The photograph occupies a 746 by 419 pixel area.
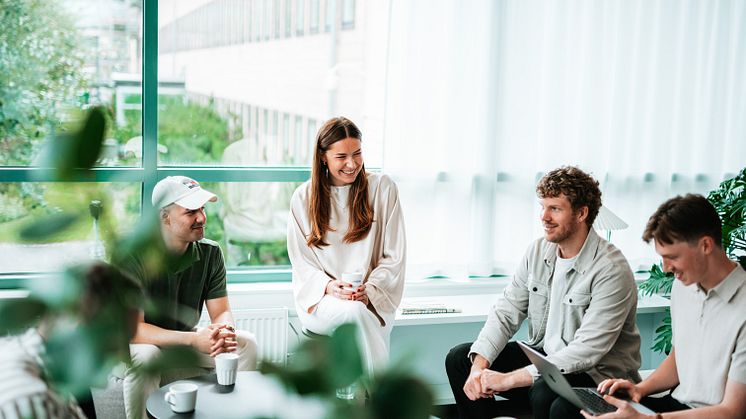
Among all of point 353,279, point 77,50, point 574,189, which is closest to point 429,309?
point 353,279

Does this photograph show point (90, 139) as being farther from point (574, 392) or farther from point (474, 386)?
point (474, 386)

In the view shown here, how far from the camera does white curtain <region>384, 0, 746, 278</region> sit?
14.5 feet

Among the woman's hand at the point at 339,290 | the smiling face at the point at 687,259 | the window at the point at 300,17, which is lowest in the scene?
the woman's hand at the point at 339,290

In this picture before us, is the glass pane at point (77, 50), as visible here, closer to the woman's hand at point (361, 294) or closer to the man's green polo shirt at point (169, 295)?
the woman's hand at point (361, 294)

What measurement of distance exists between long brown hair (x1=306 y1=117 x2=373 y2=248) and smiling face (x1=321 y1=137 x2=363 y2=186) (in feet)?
0.10

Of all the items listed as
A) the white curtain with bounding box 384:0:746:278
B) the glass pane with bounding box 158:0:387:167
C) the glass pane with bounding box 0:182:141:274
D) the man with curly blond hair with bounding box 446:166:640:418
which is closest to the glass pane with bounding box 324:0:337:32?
the glass pane with bounding box 158:0:387:167

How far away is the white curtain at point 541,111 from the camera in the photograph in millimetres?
4426

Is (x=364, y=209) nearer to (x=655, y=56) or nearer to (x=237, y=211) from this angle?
(x=237, y=211)

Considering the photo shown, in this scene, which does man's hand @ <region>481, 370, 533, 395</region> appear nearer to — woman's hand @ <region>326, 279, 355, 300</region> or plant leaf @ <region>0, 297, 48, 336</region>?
woman's hand @ <region>326, 279, 355, 300</region>

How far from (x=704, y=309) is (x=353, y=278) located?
1526 millimetres

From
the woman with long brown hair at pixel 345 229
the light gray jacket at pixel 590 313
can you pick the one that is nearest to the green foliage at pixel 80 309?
the light gray jacket at pixel 590 313

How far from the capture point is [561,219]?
3.19 m

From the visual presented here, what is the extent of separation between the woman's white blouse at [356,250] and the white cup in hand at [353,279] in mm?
105

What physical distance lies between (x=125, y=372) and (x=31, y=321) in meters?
0.07
